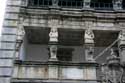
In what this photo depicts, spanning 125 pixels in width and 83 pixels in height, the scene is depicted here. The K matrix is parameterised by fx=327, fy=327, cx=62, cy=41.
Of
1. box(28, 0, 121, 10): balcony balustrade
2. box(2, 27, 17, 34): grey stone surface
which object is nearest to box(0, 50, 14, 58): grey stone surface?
box(2, 27, 17, 34): grey stone surface

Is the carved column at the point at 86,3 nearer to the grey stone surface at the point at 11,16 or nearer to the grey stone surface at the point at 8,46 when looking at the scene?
the grey stone surface at the point at 11,16

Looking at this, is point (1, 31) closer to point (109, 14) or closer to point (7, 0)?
point (7, 0)

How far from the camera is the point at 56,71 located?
1520 centimetres

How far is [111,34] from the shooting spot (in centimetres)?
1733

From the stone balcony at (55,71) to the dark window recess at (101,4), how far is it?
398 cm

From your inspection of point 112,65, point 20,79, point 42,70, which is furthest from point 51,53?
point 112,65

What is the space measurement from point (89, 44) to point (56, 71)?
2252 mm

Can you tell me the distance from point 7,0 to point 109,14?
17.7 feet

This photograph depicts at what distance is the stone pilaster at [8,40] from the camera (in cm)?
1503

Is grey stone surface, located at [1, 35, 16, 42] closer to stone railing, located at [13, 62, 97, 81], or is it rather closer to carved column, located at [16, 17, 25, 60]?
carved column, located at [16, 17, 25, 60]

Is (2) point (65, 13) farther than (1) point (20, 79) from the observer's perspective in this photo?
Yes

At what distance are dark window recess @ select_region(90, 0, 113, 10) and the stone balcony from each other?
3.98 meters

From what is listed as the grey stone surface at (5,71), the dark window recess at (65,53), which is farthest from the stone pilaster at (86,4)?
the grey stone surface at (5,71)

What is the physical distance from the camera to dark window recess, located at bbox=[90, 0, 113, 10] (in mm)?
17906
